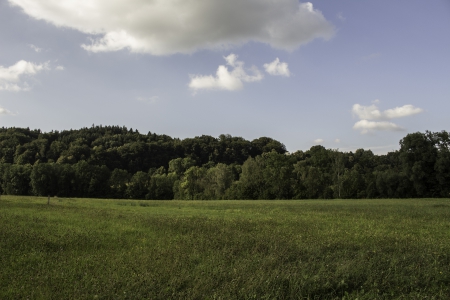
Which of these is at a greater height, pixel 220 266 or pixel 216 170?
pixel 216 170

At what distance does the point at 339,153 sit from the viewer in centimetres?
8138

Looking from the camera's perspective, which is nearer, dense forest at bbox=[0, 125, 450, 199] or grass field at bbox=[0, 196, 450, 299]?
grass field at bbox=[0, 196, 450, 299]

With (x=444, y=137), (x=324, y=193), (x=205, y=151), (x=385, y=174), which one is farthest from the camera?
(x=205, y=151)

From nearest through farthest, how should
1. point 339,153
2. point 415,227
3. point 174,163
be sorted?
point 415,227 → point 339,153 → point 174,163

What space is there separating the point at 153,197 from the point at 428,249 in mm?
A: 97033

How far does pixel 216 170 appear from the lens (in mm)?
92375

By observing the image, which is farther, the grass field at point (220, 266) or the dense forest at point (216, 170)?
the dense forest at point (216, 170)

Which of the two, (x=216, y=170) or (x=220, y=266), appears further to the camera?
(x=216, y=170)

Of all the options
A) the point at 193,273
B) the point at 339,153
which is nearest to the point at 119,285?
the point at 193,273


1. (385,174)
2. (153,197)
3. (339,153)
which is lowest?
(153,197)

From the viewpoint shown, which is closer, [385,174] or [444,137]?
[444,137]

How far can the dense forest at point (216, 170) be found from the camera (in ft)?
200

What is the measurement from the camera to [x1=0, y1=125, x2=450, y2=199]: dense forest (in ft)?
200

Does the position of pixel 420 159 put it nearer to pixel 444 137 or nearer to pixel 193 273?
pixel 444 137
